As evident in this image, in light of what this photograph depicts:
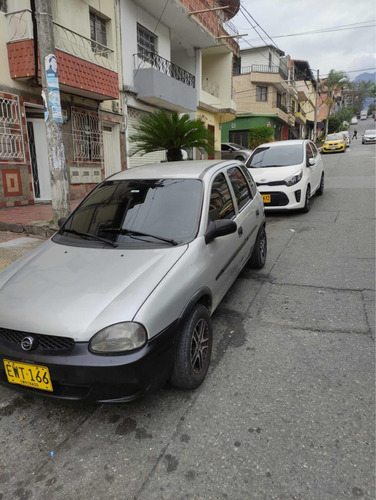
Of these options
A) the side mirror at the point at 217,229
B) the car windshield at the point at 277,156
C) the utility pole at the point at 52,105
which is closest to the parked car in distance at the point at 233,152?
the car windshield at the point at 277,156

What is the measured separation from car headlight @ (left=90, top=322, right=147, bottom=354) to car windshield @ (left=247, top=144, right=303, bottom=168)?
7701 mm

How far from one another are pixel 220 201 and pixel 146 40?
12.9m

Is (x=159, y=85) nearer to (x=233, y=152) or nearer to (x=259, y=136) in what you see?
(x=233, y=152)

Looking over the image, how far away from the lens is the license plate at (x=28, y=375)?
2.21 meters

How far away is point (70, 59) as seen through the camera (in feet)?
30.2

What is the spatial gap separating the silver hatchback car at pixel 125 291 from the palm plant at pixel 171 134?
14.7 ft

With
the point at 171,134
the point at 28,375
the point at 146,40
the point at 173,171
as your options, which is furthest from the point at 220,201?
the point at 146,40

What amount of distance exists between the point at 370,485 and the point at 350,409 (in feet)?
1.97

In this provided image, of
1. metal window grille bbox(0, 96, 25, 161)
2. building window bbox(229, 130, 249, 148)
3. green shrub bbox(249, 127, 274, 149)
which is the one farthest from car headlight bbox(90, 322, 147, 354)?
building window bbox(229, 130, 249, 148)

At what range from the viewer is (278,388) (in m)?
2.73

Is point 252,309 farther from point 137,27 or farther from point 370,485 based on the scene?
point 137,27

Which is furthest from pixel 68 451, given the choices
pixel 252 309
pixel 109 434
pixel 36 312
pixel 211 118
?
pixel 211 118

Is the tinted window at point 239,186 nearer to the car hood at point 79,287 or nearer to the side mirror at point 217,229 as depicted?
the side mirror at point 217,229

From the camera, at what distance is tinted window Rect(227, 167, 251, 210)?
171 inches
